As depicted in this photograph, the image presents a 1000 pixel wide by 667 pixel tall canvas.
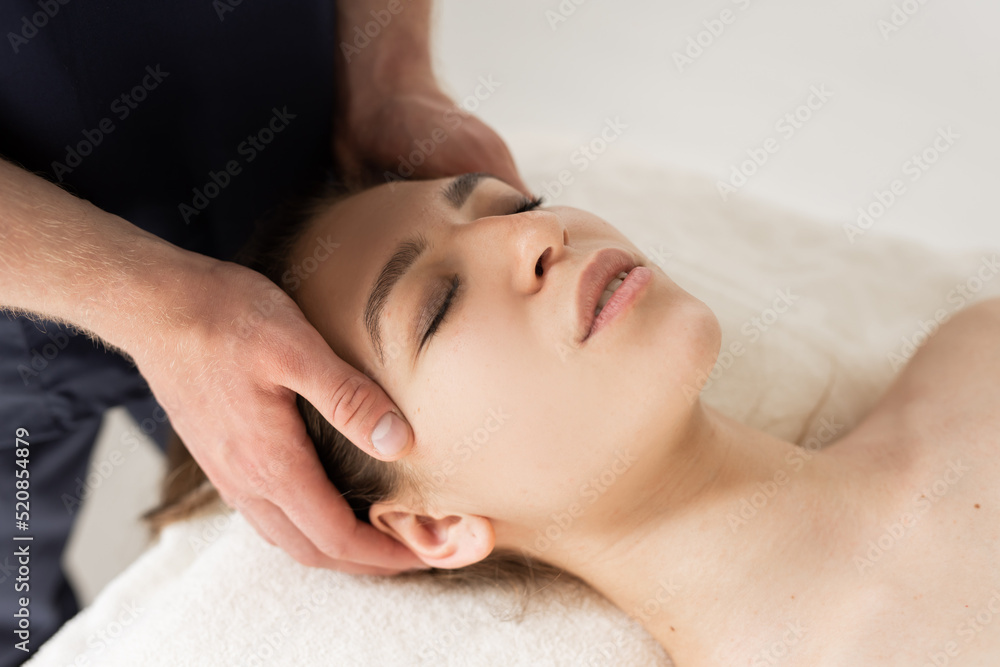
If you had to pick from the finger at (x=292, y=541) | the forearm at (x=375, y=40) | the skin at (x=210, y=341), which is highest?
the forearm at (x=375, y=40)

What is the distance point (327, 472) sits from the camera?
121cm

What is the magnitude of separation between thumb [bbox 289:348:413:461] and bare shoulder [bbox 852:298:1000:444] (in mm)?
930

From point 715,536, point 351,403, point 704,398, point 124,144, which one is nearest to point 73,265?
point 124,144

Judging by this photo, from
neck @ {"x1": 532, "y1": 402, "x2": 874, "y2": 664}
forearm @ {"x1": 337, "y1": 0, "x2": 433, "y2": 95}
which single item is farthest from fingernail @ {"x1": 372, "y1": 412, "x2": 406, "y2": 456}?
forearm @ {"x1": 337, "y1": 0, "x2": 433, "y2": 95}

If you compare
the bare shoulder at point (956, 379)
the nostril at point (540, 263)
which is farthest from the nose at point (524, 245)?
the bare shoulder at point (956, 379)

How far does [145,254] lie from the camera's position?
39.2 inches

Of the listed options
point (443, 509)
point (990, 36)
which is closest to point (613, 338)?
point (443, 509)

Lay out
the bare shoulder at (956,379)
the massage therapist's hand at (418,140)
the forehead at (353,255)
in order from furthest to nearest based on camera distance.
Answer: the massage therapist's hand at (418,140)
the bare shoulder at (956,379)
the forehead at (353,255)

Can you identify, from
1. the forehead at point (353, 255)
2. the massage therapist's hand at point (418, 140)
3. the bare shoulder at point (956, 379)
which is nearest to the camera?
the forehead at point (353, 255)

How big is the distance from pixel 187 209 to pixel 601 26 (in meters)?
1.53

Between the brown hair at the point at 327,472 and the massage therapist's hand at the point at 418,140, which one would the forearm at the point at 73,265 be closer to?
the brown hair at the point at 327,472

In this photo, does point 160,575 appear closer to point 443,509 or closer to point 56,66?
point 443,509

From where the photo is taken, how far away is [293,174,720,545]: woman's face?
→ 98 cm

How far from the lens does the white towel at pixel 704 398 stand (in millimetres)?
1252
